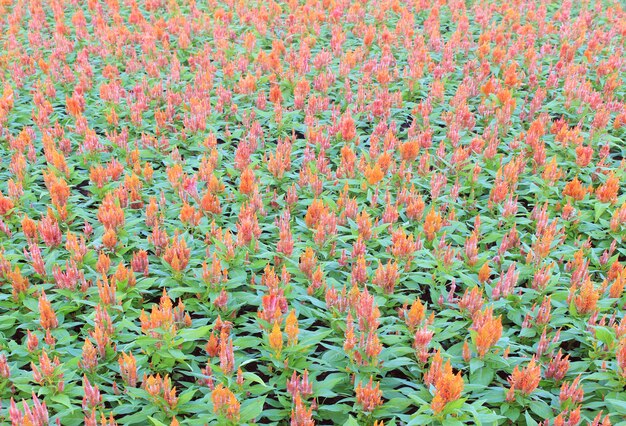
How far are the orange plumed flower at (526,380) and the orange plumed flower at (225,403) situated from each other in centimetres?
136

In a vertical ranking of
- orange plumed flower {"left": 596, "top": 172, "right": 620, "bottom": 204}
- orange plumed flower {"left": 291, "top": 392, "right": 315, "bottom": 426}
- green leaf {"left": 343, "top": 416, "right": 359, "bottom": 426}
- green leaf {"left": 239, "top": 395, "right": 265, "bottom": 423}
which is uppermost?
orange plumed flower {"left": 596, "top": 172, "right": 620, "bottom": 204}

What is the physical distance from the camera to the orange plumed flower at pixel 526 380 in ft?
9.61

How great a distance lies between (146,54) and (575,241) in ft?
18.0

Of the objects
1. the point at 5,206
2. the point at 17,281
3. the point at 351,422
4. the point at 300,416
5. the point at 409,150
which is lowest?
the point at 351,422

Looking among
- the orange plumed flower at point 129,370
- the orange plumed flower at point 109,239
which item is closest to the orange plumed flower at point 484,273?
the orange plumed flower at point 129,370

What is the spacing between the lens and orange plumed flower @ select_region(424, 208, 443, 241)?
4180 millimetres

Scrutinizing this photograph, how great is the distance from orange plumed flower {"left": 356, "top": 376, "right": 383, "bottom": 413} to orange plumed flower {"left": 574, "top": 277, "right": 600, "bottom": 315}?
1.32 m

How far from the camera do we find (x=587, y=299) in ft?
11.2

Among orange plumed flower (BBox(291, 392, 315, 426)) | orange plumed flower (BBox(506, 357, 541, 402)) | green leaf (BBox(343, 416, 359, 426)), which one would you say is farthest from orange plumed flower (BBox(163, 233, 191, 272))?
orange plumed flower (BBox(506, 357, 541, 402))

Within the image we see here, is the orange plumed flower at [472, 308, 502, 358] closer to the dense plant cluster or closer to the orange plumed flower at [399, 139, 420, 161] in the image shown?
the dense plant cluster

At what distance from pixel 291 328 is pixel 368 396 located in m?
0.51

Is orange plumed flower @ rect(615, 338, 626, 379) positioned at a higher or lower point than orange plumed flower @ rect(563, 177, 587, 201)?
lower

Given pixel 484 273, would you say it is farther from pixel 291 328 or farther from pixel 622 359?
pixel 291 328

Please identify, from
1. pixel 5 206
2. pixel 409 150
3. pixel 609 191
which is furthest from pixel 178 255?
pixel 609 191
